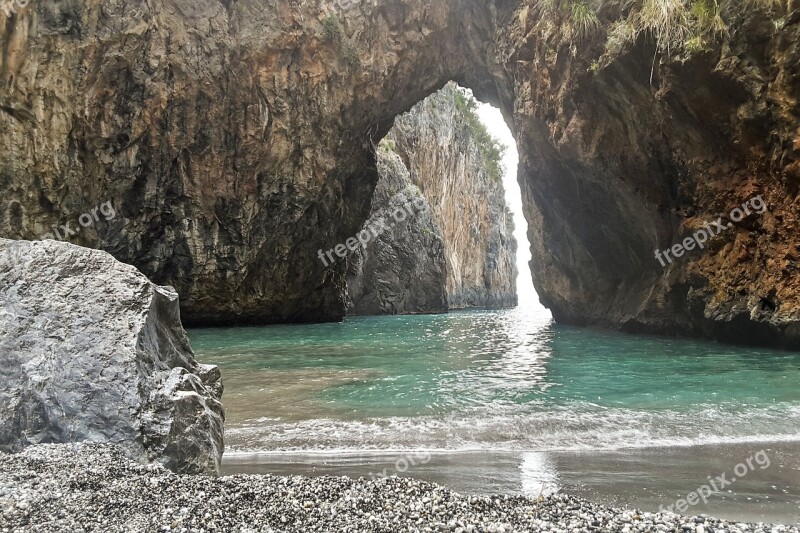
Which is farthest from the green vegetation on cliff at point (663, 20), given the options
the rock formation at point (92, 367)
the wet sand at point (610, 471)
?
the rock formation at point (92, 367)

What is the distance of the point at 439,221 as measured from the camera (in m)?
43.4

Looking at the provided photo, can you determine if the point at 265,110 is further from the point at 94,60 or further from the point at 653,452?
the point at 653,452

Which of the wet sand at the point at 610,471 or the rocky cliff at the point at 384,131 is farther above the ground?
the rocky cliff at the point at 384,131

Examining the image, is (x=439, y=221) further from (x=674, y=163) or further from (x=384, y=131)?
(x=674, y=163)

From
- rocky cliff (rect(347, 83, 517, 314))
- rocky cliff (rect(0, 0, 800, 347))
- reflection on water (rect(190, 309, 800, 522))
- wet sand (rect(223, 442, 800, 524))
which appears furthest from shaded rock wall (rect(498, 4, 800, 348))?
rocky cliff (rect(347, 83, 517, 314))

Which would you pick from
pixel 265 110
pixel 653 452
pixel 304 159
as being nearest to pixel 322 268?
pixel 304 159

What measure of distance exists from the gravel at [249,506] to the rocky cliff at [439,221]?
27.0m

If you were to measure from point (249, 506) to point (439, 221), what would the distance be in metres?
41.2

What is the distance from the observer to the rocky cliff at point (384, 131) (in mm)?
10781

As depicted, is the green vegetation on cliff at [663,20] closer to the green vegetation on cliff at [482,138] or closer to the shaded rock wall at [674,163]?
the shaded rock wall at [674,163]

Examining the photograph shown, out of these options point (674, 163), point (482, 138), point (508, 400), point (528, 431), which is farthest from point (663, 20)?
point (482, 138)

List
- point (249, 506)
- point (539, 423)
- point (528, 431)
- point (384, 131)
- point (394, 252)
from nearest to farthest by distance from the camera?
point (249, 506) < point (528, 431) < point (539, 423) < point (384, 131) < point (394, 252)

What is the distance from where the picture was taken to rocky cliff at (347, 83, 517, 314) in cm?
3294

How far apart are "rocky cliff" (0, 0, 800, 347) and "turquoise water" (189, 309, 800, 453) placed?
4183 millimetres
